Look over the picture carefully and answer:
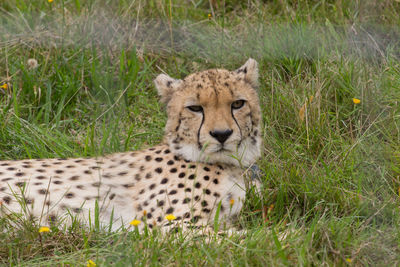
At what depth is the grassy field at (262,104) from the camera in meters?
2.90

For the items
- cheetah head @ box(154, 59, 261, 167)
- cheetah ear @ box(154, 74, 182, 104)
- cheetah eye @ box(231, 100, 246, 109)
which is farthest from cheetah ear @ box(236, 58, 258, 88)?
cheetah ear @ box(154, 74, 182, 104)

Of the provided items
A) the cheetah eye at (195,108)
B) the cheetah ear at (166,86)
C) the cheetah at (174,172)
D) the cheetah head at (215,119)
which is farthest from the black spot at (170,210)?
the cheetah ear at (166,86)

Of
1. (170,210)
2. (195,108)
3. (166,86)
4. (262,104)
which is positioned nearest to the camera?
(170,210)

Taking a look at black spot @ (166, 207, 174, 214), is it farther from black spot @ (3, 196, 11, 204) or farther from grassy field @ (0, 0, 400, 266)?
black spot @ (3, 196, 11, 204)

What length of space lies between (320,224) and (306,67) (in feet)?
5.70

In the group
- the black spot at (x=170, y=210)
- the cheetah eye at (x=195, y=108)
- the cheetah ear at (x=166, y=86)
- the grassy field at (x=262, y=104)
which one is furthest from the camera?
the cheetah ear at (x=166, y=86)

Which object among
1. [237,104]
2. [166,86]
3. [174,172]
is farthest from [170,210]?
[166,86]

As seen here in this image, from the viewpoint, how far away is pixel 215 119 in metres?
3.38

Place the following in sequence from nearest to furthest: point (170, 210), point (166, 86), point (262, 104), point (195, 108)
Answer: point (170, 210)
point (195, 108)
point (166, 86)
point (262, 104)

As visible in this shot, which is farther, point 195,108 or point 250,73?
point 250,73

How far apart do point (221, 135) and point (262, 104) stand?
0.98 meters

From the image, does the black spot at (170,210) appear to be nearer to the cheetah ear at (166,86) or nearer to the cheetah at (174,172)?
the cheetah at (174,172)

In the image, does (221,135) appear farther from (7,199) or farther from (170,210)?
(7,199)

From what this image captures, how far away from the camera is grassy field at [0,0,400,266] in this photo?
2900 millimetres
